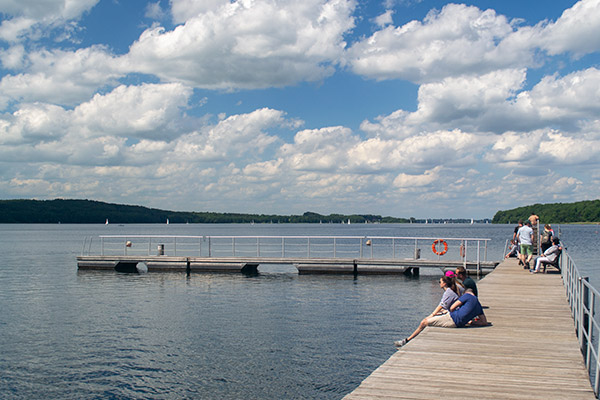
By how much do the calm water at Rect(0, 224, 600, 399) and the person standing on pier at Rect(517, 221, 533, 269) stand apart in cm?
393

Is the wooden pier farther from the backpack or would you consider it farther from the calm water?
the backpack

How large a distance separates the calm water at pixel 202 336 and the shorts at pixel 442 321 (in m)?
2.21

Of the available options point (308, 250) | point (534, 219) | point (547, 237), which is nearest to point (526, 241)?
point (547, 237)

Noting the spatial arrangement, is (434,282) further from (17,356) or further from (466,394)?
(466,394)

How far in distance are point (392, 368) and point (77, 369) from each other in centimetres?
871

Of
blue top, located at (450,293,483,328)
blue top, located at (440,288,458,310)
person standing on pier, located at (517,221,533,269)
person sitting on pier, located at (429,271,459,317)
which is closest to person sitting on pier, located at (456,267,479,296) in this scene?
person sitting on pier, located at (429,271,459,317)

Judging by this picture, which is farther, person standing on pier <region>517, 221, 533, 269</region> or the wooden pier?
person standing on pier <region>517, 221, 533, 269</region>

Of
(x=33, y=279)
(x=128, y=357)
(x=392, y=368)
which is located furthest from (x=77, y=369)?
(x=33, y=279)

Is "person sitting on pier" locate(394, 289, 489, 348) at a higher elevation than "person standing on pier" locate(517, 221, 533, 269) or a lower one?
lower

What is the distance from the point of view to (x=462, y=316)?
10641 mm

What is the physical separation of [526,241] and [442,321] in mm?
13975

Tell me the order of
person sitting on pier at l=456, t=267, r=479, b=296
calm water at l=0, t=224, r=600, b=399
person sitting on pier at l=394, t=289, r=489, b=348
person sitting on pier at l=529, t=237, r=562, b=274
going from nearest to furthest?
person sitting on pier at l=394, t=289, r=489, b=348
calm water at l=0, t=224, r=600, b=399
person sitting on pier at l=456, t=267, r=479, b=296
person sitting on pier at l=529, t=237, r=562, b=274

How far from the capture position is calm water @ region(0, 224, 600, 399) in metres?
12.0

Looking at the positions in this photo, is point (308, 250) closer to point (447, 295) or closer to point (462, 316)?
point (447, 295)
